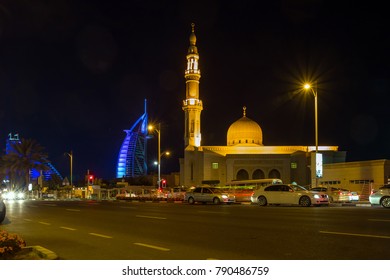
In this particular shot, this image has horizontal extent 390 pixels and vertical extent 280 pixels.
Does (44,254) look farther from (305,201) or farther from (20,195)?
(20,195)

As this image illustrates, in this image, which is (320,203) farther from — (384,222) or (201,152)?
(201,152)

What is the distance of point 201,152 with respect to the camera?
8688cm

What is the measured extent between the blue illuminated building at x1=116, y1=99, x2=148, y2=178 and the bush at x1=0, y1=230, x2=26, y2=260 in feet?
475

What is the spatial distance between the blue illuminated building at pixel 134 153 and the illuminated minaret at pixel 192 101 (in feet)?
223

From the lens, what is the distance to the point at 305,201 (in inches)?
1070

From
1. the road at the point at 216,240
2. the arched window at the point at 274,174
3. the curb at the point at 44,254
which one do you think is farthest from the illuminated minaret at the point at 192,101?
the curb at the point at 44,254

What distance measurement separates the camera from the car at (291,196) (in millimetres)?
26984

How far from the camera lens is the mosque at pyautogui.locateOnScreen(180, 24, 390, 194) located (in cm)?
8394

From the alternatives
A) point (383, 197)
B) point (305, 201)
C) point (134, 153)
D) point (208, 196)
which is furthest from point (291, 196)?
point (134, 153)

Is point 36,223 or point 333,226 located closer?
point 333,226

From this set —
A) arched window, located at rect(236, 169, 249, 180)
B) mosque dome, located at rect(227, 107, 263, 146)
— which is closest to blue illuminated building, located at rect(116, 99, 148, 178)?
mosque dome, located at rect(227, 107, 263, 146)

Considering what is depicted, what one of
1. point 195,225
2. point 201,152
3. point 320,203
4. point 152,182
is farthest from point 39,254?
point 152,182

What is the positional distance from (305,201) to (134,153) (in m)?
134
